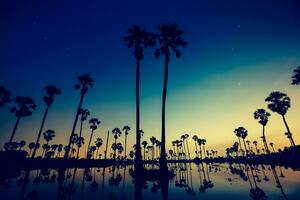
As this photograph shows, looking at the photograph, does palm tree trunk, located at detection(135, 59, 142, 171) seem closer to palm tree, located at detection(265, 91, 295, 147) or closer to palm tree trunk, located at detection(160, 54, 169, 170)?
palm tree trunk, located at detection(160, 54, 169, 170)

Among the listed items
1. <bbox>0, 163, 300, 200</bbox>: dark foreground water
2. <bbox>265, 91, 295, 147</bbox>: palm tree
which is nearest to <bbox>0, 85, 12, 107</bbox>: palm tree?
<bbox>0, 163, 300, 200</bbox>: dark foreground water

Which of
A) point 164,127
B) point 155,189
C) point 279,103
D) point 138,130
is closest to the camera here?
point 155,189

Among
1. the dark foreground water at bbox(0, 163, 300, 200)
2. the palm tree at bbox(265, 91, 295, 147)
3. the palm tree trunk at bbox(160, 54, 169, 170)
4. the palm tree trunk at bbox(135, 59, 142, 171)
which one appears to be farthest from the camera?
the palm tree at bbox(265, 91, 295, 147)

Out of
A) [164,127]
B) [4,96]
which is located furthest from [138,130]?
[4,96]

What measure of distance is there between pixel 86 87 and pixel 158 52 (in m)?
24.2

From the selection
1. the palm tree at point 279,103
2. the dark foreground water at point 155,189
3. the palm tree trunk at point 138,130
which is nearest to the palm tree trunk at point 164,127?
the dark foreground water at point 155,189

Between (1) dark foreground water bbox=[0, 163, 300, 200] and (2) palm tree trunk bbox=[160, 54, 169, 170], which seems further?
(2) palm tree trunk bbox=[160, 54, 169, 170]

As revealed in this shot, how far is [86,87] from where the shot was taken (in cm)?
4681

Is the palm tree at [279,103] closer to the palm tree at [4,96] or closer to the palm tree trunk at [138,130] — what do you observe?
the palm tree trunk at [138,130]

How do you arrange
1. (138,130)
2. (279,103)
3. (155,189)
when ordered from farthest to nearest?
1. (279,103)
2. (138,130)
3. (155,189)

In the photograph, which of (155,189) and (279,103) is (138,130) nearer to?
(155,189)

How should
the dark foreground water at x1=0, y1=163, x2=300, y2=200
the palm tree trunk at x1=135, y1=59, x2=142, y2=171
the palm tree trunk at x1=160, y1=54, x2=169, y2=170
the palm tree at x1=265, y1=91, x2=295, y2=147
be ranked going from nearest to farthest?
the dark foreground water at x1=0, y1=163, x2=300, y2=200, the palm tree trunk at x1=160, y1=54, x2=169, y2=170, the palm tree trunk at x1=135, y1=59, x2=142, y2=171, the palm tree at x1=265, y1=91, x2=295, y2=147

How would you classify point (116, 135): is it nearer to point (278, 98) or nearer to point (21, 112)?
point (21, 112)

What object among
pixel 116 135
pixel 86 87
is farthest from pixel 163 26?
pixel 116 135
